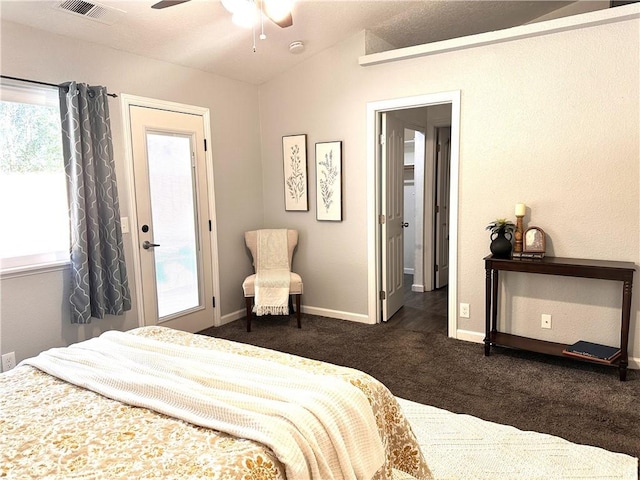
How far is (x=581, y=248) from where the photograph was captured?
3.22 m

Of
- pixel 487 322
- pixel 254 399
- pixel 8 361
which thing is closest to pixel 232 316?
pixel 8 361

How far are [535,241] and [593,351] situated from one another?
862 mm

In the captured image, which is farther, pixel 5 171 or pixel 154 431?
pixel 5 171

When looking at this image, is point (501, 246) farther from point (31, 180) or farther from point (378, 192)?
point (31, 180)

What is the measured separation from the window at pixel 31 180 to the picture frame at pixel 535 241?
3.37 metres

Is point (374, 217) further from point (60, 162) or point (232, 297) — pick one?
point (60, 162)

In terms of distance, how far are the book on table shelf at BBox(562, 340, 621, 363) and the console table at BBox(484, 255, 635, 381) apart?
5 cm

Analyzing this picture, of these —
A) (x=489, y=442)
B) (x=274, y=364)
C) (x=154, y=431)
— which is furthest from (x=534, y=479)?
(x=154, y=431)

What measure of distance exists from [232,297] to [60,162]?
2067 millimetres

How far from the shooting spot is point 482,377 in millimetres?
3055

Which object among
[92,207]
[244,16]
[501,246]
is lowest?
[501,246]

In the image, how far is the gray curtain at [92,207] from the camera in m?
2.92

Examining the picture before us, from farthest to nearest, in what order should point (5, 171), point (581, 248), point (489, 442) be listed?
1. point (581, 248)
2. point (5, 171)
3. point (489, 442)

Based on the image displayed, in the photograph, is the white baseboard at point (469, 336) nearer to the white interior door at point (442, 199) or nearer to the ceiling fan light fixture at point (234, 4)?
the white interior door at point (442, 199)
